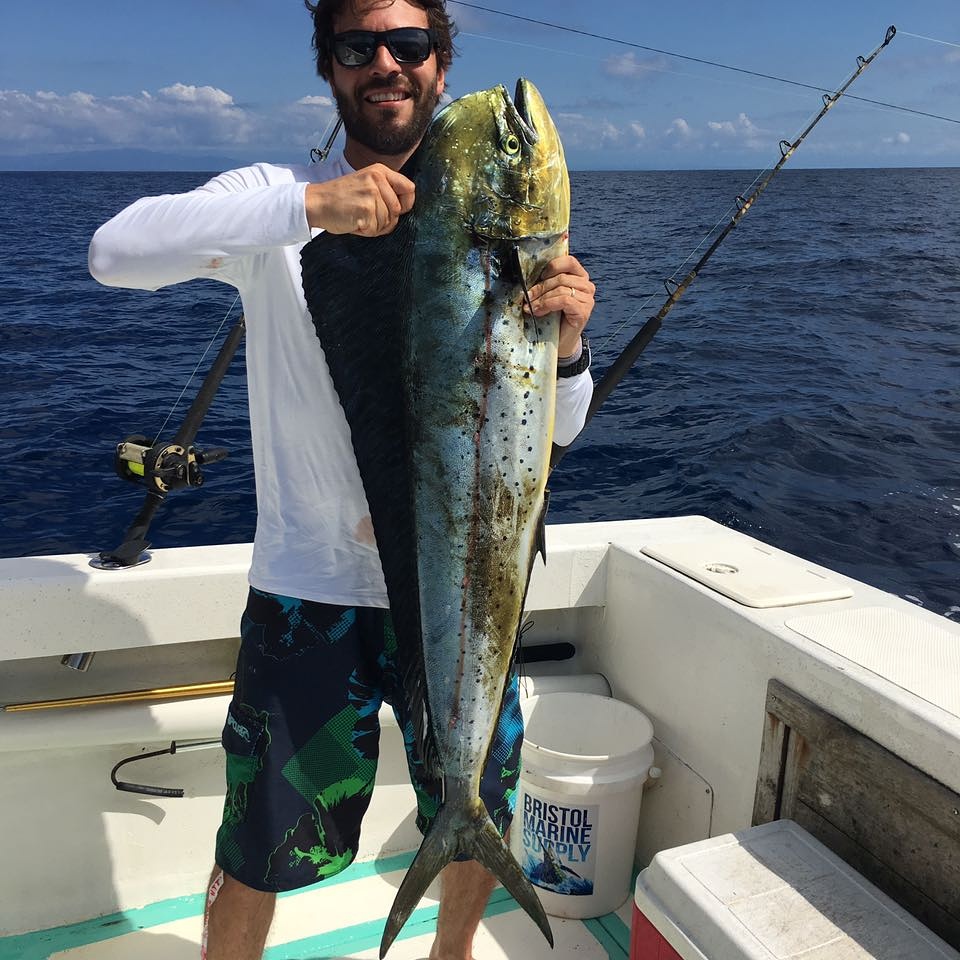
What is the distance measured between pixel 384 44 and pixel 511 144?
0.54 meters

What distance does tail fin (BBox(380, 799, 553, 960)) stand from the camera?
1.70 meters

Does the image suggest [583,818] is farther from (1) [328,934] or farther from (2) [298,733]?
(2) [298,733]

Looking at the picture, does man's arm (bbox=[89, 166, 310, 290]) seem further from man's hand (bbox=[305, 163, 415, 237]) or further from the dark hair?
the dark hair

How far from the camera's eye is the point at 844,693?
1.96 metres

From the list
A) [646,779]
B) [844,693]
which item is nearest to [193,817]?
[646,779]

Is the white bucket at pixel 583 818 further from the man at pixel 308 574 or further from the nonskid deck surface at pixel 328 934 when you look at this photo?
the man at pixel 308 574

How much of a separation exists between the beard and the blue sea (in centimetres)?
365

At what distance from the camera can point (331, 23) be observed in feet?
6.27

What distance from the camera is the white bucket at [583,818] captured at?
8.32ft

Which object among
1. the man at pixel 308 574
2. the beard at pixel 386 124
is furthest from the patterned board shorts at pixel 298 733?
the beard at pixel 386 124

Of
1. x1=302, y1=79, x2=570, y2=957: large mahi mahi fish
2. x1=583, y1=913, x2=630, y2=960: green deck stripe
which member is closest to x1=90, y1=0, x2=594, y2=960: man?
x1=302, y1=79, x2=570, y2=957: large mahi mahi fish

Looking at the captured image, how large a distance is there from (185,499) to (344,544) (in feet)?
21.7

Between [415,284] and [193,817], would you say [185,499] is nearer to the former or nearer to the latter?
[193,817]

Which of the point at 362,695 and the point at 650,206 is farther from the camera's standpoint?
the point at 650,206
